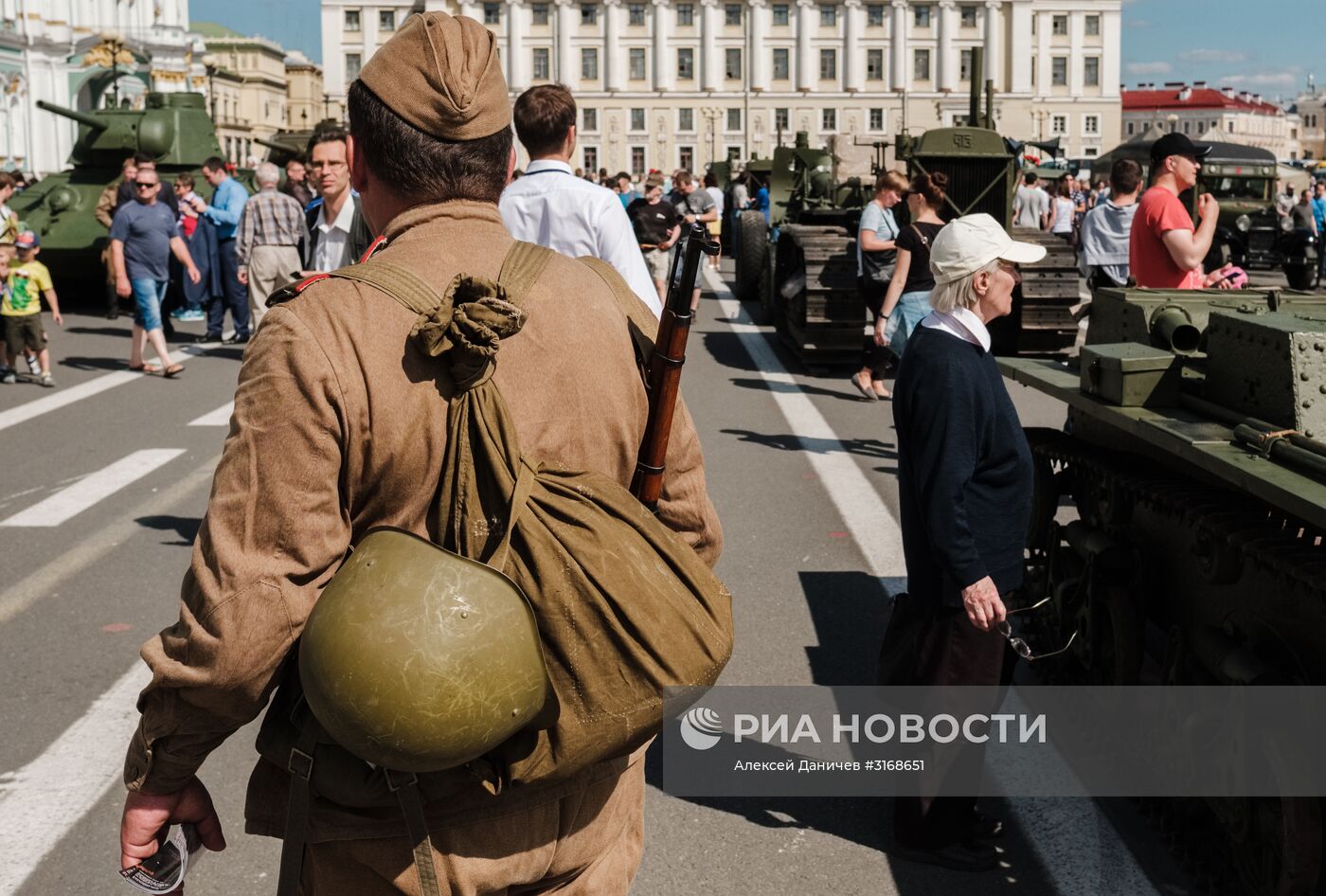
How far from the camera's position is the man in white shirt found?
567cm

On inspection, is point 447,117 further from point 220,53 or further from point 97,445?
point 220,53

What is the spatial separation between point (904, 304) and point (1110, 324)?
474 cm

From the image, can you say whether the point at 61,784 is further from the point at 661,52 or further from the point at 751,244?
the point at 661,52

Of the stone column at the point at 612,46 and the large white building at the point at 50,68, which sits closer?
the large white building at the point at 50,68

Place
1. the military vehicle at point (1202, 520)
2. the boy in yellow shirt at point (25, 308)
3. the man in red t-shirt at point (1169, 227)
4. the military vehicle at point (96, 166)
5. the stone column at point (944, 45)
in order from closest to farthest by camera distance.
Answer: the military vehicle at point (1202, 520), the man in red t-shirt at point (1169, 227), the boy in yellow shirt at point (25, 308), the military vehicle at point (96, 166), the stone column at point (944, 45)

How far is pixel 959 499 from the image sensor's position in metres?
4.34

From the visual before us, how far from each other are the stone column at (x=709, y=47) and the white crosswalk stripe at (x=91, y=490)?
4702 inches

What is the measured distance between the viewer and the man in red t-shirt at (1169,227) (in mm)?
7809

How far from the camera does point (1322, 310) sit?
541cm

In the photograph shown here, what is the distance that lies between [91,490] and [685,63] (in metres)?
122

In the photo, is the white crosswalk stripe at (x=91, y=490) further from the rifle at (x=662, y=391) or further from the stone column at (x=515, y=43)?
the stone column at (x=515, y=43)

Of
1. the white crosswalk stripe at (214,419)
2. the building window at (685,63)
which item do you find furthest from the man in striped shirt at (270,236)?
the building window at (685,63)

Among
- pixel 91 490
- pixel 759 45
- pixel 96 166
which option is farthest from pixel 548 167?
pixel 759 45

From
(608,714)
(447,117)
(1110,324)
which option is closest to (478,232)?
(447,117)
